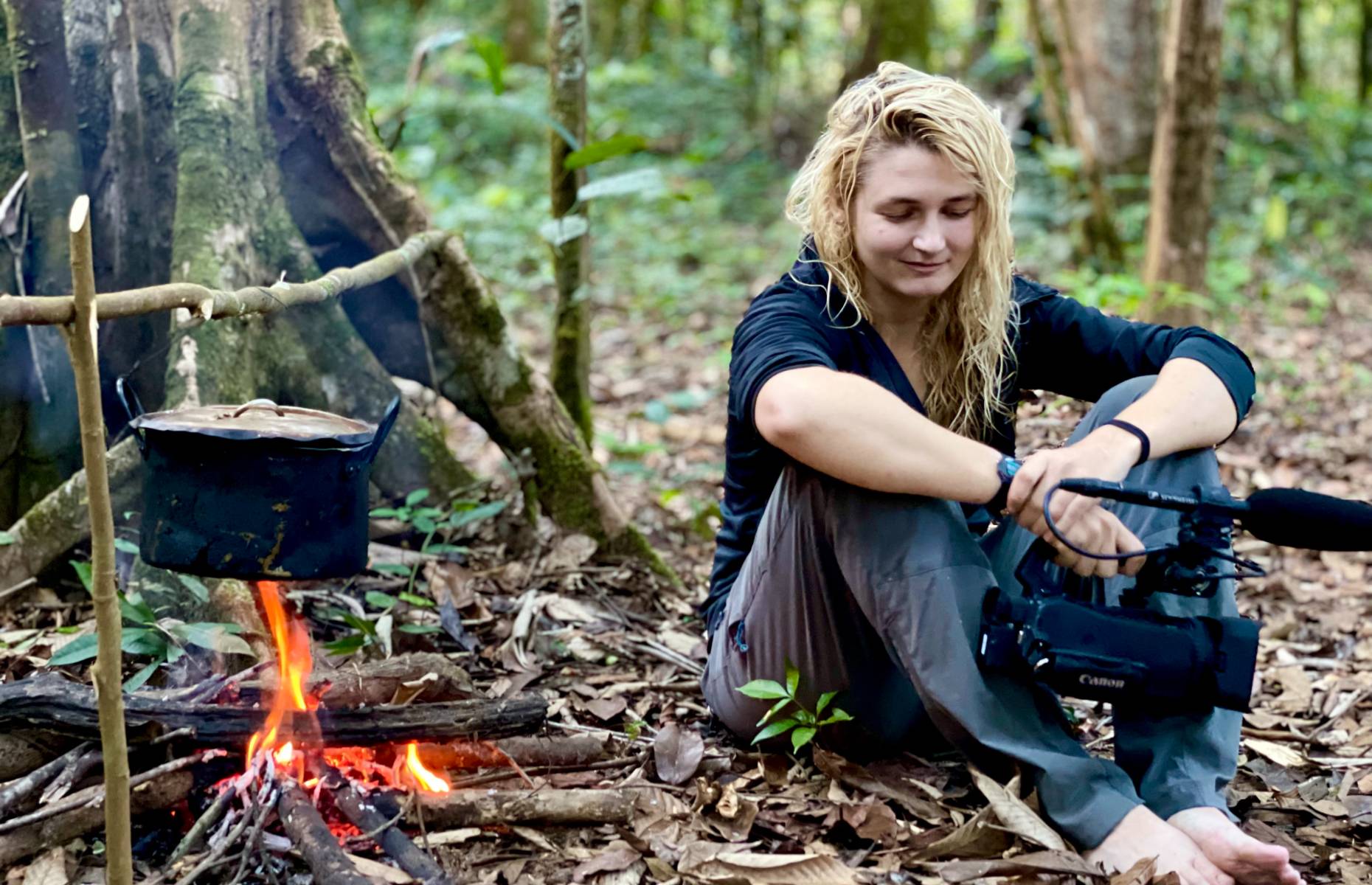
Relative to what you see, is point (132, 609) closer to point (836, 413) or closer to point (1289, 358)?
point (836, 413)

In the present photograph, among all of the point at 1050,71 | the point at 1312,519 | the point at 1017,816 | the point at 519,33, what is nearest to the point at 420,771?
the point at 1017,816

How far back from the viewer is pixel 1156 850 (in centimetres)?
205

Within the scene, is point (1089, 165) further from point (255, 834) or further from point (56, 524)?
point (255, 834)

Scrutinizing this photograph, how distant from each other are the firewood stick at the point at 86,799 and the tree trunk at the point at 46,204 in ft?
4.77

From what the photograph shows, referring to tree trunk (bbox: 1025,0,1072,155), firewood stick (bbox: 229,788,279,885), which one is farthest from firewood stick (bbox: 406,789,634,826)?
tree trunk (bbox: 1025,0,1072,155)

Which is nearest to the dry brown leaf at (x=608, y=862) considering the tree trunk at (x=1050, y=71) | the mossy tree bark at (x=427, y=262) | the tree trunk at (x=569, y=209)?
the mossy tree bark at (x=427, y=262)

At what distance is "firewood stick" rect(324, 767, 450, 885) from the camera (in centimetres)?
207

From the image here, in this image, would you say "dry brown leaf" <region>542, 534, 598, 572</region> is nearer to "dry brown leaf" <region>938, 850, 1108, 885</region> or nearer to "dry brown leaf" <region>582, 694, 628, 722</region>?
"dry brown leaf" <region>582, 694, 628, 722</region>

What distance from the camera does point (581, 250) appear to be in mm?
4188

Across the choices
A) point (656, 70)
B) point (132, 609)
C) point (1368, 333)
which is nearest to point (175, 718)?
point (132, 609)

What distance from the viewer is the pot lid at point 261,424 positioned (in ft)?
6.48

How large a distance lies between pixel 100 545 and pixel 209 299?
54 centimetres

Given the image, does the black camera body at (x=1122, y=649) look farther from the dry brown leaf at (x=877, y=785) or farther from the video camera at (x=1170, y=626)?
the dry brown leaf at (x=877, y=785)

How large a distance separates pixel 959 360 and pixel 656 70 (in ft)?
40.2
